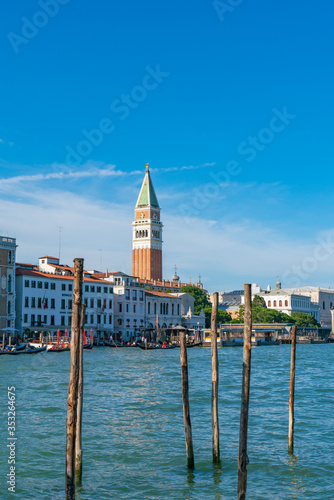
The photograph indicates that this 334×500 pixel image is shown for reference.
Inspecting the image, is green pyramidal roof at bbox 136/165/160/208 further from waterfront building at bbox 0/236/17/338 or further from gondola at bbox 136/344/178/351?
waterfront building at bbox 0/236/17/338

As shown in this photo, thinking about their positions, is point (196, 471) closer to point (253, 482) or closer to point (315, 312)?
point (253, 482)

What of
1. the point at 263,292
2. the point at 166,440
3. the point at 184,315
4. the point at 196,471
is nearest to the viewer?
the point at 196,471

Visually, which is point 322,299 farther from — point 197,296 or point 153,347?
point 153,347

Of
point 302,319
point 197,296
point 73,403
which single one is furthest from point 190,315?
point 73,403

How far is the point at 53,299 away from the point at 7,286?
18.9ft

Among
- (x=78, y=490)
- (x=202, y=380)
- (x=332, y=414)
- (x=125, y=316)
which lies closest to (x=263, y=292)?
(x=125, y=316)

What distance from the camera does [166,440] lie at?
501 inches

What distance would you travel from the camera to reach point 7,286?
1962 inches

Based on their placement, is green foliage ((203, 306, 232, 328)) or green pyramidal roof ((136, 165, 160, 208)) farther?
green pyramidal roof ((136, 165, 160, 208))

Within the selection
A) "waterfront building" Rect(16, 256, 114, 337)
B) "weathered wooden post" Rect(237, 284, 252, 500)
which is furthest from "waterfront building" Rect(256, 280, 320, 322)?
"weathered wooden post" Rect(237, 284, 252, 500)

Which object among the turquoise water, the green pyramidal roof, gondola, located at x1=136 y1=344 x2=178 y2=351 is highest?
the green pyramidal roof

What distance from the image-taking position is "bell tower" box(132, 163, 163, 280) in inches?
3900

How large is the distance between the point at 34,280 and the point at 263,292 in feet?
213

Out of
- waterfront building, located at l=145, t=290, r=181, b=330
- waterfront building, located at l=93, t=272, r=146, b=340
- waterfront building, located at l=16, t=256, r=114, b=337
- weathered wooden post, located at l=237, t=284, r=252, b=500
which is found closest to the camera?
weathered wooden post, located at l=237, t=284, r=252, b=500
